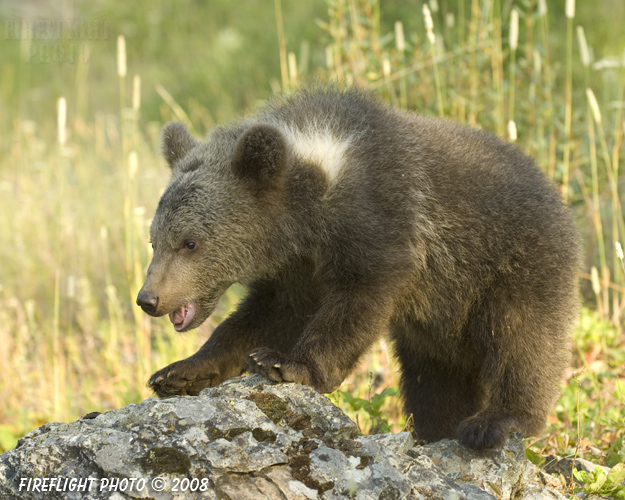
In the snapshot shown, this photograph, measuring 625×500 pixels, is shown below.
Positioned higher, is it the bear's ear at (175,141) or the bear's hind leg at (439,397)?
the bear's ear at (175,141)

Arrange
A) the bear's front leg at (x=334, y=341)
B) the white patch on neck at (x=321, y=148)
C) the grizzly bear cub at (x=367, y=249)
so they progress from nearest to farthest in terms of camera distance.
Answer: the bear's front leg at (x=334, y=341), the grizzly bear cub at (x=367, y=249), the white patch on neck at (x=321, y=148)

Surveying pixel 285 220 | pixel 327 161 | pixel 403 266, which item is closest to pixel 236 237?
pixel 285 220

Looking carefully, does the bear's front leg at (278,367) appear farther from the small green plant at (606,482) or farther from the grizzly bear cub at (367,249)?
the small green plant at (606,482)

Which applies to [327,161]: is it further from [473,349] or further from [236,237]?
[473,349]

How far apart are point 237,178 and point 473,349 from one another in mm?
1489

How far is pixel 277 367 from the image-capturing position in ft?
10.6

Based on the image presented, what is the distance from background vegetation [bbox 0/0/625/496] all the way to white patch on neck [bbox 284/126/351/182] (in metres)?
0.72

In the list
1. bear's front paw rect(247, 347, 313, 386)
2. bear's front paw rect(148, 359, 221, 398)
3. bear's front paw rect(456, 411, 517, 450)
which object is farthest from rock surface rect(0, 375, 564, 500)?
bear's front paw rect(148, 359, 221, 398)

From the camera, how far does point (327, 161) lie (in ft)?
12.1

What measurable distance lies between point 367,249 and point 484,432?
3.20 ft

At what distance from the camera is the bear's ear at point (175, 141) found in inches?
164

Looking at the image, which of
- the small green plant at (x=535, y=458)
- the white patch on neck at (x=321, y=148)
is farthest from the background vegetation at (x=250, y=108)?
the white patch on neck at (x=321, y=148)

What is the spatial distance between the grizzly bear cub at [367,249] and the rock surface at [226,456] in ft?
1.49

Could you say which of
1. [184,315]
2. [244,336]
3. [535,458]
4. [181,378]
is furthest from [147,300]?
[535,458]
